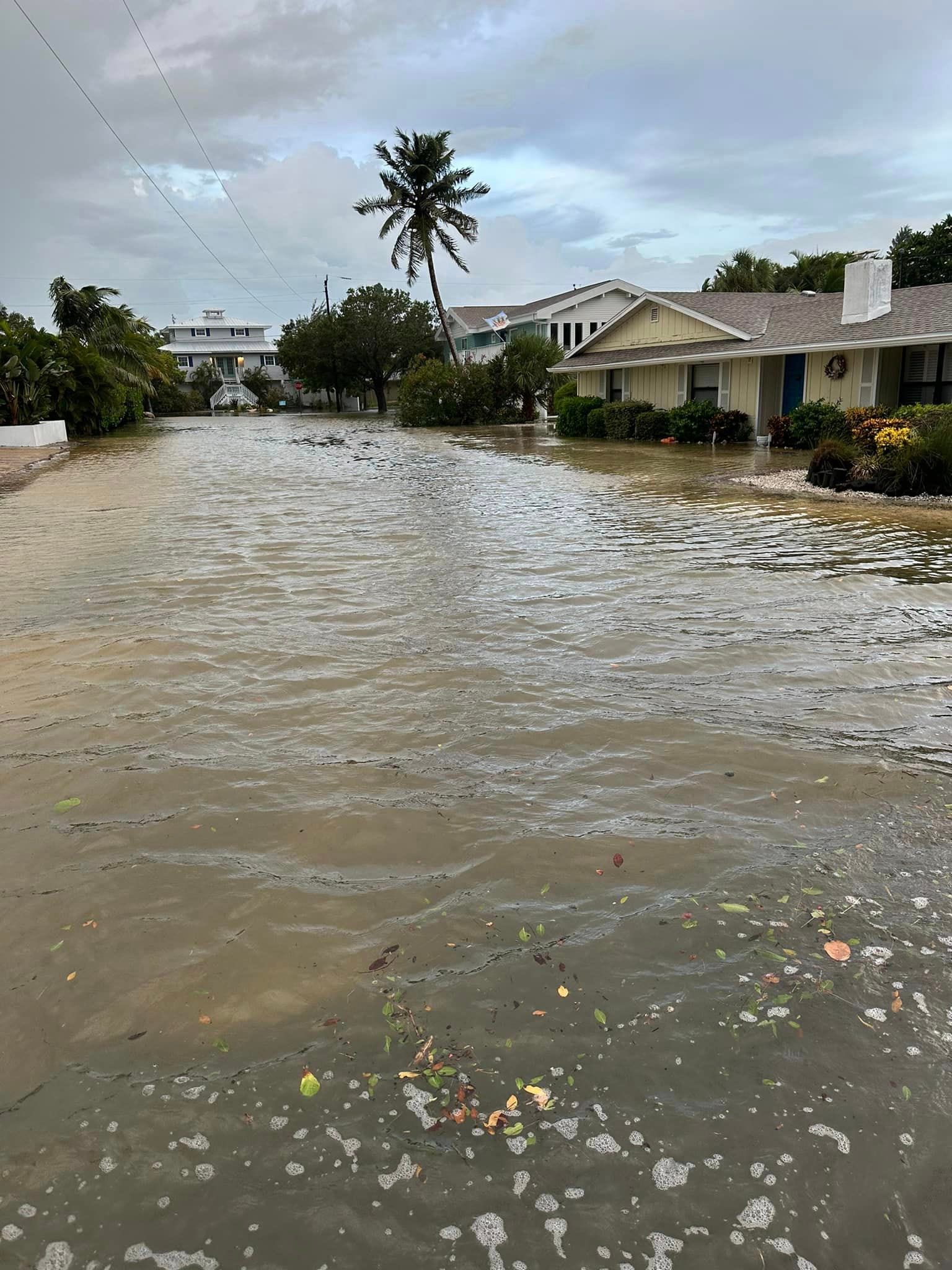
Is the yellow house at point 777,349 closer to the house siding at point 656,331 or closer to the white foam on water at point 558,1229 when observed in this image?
the house siding at point 656,331

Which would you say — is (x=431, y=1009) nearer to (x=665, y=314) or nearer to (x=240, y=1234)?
(x=240, y=1234)

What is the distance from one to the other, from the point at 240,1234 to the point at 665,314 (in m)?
30.5

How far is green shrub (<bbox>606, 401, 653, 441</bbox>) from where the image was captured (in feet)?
97.1

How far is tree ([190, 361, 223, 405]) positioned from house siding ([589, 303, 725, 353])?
57.5m

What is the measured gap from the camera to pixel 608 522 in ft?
45.2

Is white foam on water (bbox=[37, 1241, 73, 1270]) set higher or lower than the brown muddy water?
lower

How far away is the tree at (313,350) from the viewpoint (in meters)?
64.7

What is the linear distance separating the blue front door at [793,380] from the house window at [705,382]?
7.33 ft

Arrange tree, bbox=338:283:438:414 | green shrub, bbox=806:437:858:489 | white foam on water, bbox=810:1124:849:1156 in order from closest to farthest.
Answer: white foam on water, bbox=810:1124:849:1156 < green shrub, bbox=806:437:858:489 < tree, bbox=338:283:438:414

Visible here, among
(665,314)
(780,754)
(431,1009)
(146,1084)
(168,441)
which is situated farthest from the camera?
(168,441)

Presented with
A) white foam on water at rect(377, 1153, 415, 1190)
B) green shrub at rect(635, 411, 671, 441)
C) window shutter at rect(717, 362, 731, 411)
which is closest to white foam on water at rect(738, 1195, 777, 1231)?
white foam on water at rect(377, 1153, 415, 1190)

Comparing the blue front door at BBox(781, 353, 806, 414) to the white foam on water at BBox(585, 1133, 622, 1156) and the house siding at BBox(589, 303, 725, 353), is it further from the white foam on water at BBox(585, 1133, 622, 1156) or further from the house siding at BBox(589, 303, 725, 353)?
the white foam on water at BBox(585, 1133, 622, 1156)

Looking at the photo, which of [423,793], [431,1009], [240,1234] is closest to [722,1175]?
[431,1009]

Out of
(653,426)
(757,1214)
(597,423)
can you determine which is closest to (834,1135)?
(757,1214)
